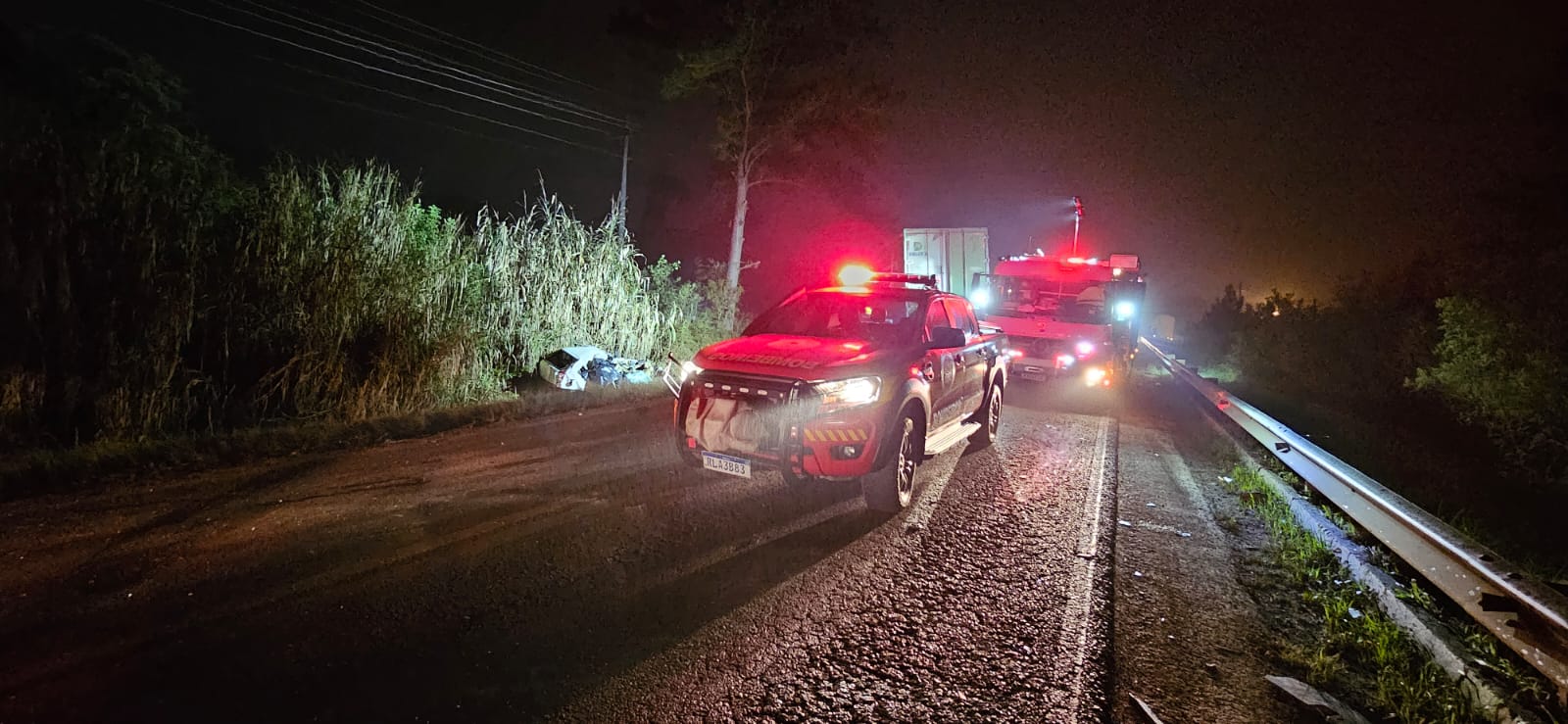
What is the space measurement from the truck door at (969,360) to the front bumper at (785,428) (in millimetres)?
2056

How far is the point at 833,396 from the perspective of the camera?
5.87 meters

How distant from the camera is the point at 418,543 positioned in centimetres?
512

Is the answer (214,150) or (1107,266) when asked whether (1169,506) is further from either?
(214,150)

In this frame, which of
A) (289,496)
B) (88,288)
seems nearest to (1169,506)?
(289,496)

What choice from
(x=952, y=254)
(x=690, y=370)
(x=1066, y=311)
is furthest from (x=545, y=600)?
(x=952, y=254)

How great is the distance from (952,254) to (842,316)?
39.3 feet

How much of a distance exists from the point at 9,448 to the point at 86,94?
48.8 feet

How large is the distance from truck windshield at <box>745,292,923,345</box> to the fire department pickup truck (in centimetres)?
1

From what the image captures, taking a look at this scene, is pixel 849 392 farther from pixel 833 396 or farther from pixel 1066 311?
pixel 1066 311

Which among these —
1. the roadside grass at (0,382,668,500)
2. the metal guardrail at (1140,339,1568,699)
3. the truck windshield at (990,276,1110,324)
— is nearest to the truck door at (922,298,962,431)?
the metal guardrail at (1140,339,1568,699)

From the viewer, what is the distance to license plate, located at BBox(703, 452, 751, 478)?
5.96 meters

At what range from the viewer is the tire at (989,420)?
900cm

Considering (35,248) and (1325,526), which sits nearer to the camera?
(1325,526)

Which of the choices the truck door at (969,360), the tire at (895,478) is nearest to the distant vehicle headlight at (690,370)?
the tire at (895,478)
